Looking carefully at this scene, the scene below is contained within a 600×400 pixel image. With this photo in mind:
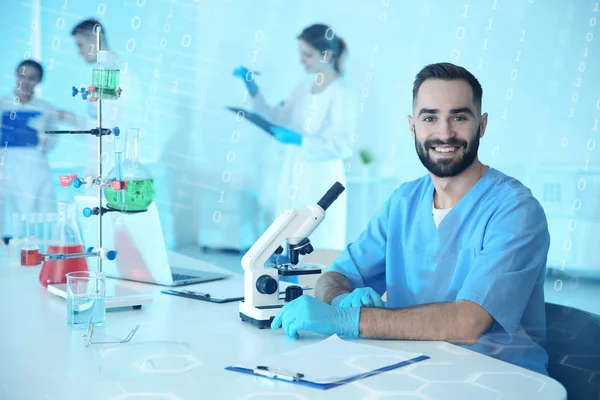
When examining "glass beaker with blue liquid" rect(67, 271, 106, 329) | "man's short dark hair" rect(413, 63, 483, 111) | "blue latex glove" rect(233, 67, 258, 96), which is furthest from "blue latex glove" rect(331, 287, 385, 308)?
"blue latex glove" rect(233, 67, 258, 96)

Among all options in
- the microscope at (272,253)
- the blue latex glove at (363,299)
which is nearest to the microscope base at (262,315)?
the microscope at (272,253)

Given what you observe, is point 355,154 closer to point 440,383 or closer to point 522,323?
point 522,323

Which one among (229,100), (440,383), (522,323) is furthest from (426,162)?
(229,100)

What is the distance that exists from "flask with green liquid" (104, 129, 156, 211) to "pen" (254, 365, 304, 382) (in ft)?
2.17

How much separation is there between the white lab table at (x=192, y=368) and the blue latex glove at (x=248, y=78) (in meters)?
3.86

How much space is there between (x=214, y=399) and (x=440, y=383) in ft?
1.05

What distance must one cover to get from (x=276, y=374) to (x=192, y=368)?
14 cm

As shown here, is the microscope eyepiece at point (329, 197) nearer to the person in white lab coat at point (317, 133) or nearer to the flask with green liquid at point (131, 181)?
the flask with green liquid at point (131, 181)

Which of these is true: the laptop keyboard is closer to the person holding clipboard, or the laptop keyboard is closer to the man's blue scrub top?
the man's blue scrub top

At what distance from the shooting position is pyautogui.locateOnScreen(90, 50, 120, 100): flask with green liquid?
1562mm

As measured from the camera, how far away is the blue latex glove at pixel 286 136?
470 cm

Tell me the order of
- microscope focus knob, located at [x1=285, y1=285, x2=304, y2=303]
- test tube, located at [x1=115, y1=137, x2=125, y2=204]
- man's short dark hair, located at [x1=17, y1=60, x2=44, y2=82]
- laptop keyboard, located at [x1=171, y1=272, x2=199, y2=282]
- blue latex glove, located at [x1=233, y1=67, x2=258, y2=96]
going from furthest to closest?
blue latex glove, located at [x1=233, y1=67, x2=258, y2=96]
man's short dark hair, located at [x1=17, y1=60, x2=44, y2=82]
laptop keyboard, located at [x1=171, y1=272, x2=199, y2=282]
test tube, located at [x1=115, y1=137, x2=125, y2=204]
microscope focus knob, located at [x1=285, y1=285, x2=304, y2=303]

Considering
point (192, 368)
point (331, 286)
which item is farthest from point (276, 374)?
point (331, 286)

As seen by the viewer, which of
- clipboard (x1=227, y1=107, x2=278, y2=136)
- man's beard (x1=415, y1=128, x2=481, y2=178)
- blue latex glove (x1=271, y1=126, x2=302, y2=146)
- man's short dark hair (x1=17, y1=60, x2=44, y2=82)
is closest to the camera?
man's beard (x1=415, y1=128, x2=481, y2=178)
